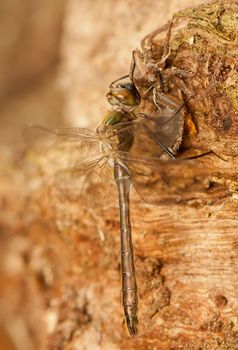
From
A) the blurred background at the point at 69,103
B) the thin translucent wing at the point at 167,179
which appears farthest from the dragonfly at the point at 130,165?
the blurred background at the point at 69,103

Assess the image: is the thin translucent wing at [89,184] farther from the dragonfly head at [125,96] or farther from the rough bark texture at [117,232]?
the dragonfly head at [125,96]

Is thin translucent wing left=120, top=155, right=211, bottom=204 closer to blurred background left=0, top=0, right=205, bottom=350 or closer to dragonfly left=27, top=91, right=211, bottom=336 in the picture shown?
dragonfly left=27, top=91, right=211, bottom=336

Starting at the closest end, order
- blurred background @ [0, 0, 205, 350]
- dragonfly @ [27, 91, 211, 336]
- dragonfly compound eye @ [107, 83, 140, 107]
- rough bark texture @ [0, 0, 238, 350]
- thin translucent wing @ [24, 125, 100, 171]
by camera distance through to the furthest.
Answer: rough bark texture @ [0, 0, 238, 350] < dragonfly @ [27, 91, 211, 336] < dragonfly compound eye @ [107, 83, 140, 107] < thin translucent wing @ [24, 125, 100, 171] < blurred background @ [0, 0, 205, 350]

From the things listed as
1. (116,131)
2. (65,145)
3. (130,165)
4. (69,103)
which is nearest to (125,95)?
(116,131)

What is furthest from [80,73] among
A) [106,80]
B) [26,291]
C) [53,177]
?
[26,291]

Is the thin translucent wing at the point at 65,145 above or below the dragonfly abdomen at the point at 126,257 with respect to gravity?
above

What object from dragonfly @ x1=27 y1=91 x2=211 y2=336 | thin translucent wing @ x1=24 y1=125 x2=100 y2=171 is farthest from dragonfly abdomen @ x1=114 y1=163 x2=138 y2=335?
thin translucent wing @ x1=24 y1=125 x2=100 y2=171
